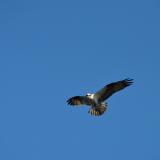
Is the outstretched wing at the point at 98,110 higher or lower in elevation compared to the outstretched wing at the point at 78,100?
lower

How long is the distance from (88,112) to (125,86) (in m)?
1.79

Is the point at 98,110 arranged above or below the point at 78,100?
below

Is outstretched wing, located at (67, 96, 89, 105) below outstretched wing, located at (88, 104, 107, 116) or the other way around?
the other way around

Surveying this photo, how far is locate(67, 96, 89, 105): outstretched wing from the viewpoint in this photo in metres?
55.0

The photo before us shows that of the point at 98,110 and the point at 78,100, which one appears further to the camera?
the point at 78,100

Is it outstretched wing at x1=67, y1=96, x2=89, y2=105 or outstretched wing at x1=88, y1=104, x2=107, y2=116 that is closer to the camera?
outstretched wing at x1=88, y1=104, x2=107, y2=116

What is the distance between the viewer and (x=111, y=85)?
2132 inches

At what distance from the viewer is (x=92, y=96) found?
54.7 metres

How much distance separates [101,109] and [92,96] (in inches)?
24.2

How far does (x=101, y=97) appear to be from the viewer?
54500mm

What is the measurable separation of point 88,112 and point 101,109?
0.50 m

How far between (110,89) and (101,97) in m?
0.50

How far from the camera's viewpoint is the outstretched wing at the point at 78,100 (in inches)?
2165

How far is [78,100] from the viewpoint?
55312 mm
